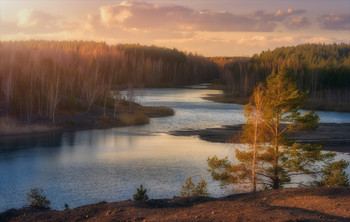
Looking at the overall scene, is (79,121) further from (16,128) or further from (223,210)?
(223,210)

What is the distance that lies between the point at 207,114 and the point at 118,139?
74.0 feet

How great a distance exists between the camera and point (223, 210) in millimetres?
11945

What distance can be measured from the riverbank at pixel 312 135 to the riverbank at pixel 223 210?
66.5 feet

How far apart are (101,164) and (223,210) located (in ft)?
55.3

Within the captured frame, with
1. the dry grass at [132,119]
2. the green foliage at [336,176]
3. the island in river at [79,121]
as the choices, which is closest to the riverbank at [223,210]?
the green foliage at [336,176]

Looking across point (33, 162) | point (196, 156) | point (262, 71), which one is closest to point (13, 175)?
point (33, 162)

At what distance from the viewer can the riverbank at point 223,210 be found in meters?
10.9

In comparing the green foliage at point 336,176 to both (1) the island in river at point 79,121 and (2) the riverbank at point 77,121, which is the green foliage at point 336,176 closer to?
(2) the riverbank at point 77,121

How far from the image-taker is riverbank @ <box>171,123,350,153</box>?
117 ft

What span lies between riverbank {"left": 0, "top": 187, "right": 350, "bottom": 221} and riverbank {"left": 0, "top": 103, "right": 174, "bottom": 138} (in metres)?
28.6

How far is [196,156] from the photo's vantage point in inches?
1179

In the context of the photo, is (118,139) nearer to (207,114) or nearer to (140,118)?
(140,118)

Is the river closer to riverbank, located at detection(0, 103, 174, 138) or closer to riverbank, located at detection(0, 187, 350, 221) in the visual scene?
riverbank, located at detection(0, 103, 174, 138)

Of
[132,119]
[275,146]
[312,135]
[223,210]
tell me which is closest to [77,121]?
[132,119]
